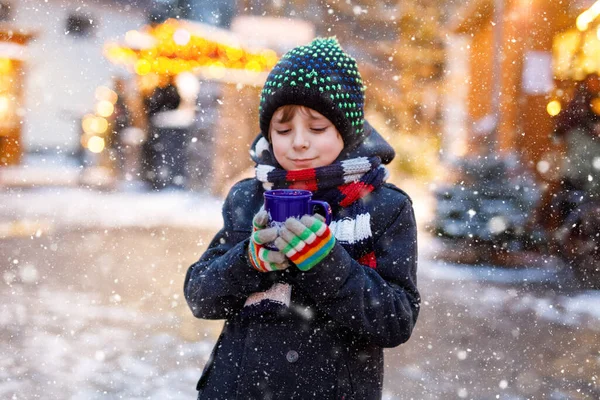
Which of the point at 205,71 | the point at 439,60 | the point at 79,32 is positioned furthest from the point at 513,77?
the point at 79,32

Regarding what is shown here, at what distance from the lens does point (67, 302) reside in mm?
5738

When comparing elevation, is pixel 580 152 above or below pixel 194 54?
below

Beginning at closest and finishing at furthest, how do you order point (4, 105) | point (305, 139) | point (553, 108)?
point (305, 139) → point (553, 108) → point (4, 105)

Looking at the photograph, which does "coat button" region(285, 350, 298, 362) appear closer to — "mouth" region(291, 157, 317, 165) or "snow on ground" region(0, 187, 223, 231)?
"mouth" region(291, 157, 317, 165)

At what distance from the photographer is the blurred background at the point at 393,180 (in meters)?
4.51

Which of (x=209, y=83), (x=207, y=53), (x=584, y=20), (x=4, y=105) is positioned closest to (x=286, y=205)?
(x=584, y=20)

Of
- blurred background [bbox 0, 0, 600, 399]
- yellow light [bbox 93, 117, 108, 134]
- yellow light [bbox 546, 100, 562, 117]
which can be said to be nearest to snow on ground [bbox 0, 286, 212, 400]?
blurred background [bbox 0, 0, 600, 399]

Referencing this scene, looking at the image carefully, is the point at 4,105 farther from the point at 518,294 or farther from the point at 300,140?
the point at 300,140

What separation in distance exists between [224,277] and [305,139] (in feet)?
1.30

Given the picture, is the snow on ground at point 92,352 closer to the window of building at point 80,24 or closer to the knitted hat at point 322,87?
the knitted hat at point 322,87

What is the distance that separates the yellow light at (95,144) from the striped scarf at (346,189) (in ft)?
61.4

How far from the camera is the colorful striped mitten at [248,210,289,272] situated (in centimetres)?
148

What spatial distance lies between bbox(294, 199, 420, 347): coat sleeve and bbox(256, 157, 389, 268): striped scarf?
54 millimetres

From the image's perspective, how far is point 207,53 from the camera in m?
13.9
